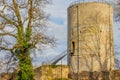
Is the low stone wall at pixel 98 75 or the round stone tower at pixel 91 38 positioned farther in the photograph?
the round stone tower at pixel 91 38

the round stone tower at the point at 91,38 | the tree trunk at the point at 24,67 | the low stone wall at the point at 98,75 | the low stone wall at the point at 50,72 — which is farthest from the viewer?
the round stone tower at the point at 91,38

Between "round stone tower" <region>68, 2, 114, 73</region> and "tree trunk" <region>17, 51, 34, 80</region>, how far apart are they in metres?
9.62

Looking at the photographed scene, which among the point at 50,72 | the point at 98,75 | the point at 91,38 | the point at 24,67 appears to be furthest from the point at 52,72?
the point at 24,67

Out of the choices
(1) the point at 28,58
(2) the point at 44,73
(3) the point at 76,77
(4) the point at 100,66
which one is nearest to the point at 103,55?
(4) the point at 100,66

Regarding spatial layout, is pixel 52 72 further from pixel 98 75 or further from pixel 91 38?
pixel 91 38

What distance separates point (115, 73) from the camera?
27453 millimetres

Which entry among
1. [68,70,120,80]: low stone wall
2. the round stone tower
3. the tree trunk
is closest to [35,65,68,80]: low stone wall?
[68,70,120,80]: low stone wall

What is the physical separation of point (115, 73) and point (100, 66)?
8.13 ft

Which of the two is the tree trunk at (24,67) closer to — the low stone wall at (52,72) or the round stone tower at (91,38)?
the low stone wall at (52,72)

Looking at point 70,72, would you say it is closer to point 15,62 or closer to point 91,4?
point 91,4

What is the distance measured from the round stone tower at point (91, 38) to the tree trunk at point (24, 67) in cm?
962

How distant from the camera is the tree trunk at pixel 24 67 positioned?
67.4 feet

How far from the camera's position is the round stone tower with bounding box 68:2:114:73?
29.7m

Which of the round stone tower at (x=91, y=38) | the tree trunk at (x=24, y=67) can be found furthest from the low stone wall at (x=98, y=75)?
the tree trunk at (x=24, y=67)
